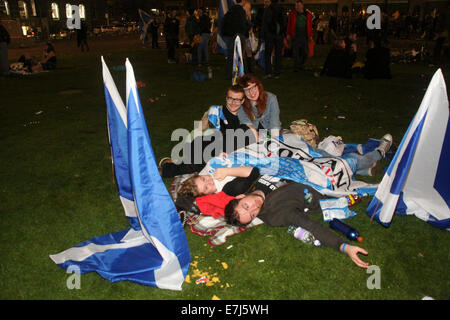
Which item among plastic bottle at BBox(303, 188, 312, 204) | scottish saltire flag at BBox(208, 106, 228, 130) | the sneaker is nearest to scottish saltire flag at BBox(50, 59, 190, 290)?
plastic bottle at BBox(303, 188, 312, 204)

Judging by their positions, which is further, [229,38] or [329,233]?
[229,38]

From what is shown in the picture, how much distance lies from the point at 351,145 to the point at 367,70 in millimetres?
6489

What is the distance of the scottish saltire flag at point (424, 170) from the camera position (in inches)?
119

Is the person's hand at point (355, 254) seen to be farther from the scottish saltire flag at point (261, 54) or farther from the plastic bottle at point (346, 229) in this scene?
the scottish saltire flag at point (261, 54)

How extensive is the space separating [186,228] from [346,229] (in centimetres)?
159

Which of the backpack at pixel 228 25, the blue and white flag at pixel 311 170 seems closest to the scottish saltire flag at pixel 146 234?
the blue and white flag at pixel 311 170

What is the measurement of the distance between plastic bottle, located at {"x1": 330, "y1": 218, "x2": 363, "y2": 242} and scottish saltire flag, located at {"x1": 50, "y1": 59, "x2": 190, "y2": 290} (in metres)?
1.50

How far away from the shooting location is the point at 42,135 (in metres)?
6.41

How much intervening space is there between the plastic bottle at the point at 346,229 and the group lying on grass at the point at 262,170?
0.90 ft

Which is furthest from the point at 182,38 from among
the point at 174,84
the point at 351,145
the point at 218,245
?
the point at 218,245

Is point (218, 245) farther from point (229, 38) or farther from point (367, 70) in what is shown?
point (367, 70)

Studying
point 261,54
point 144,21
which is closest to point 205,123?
point 261,54

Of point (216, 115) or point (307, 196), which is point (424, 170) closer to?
point (307, 196)
